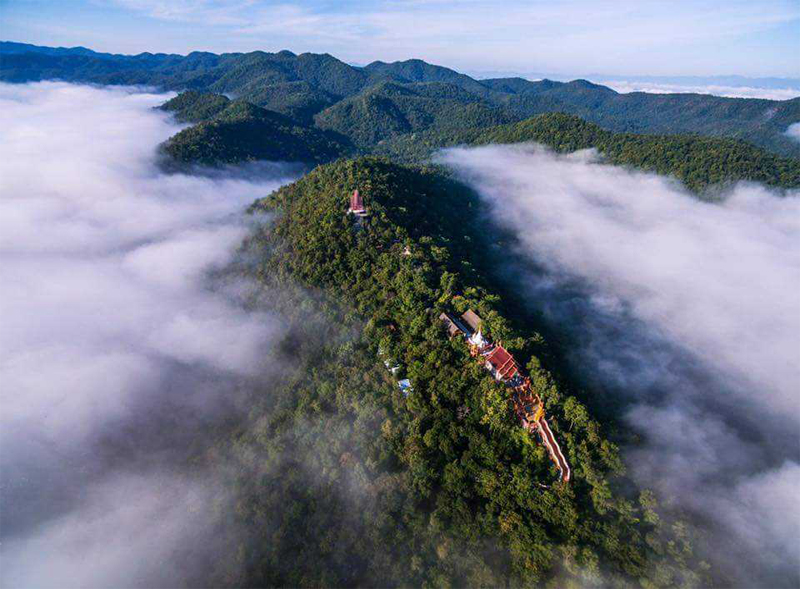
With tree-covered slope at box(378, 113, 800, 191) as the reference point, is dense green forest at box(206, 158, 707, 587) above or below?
below

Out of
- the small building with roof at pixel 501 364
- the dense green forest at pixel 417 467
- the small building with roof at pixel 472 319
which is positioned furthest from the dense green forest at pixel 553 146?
the small building with roof at pixel 501 364

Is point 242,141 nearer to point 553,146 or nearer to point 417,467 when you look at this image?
point 553,146

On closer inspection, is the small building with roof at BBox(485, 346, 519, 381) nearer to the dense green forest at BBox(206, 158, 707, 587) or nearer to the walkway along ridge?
the walkway along ridge

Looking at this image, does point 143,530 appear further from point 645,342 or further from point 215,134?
point 215,134

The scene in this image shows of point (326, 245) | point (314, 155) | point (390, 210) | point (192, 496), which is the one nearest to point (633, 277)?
point (390, 210)

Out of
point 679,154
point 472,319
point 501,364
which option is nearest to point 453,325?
point 472,319

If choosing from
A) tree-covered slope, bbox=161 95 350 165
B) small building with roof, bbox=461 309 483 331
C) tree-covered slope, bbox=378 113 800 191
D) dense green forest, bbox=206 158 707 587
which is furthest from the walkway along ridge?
tree-covered slope, bbox=161 95 350 165
